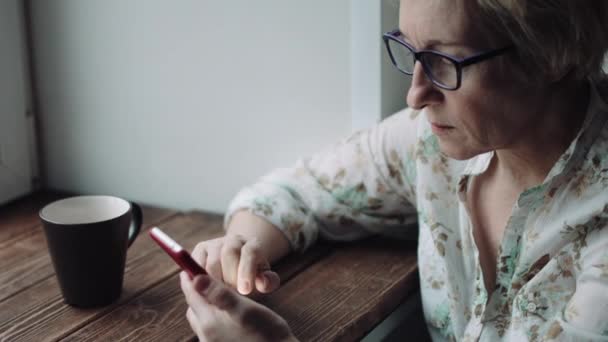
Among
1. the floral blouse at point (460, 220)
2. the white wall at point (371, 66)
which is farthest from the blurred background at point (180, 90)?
the floral blouse at point (460, 220)

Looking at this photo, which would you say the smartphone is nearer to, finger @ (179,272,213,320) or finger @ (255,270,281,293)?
finger @ (179,272,213,320)

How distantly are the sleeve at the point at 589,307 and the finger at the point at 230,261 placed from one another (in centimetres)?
40

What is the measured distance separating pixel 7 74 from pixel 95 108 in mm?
173

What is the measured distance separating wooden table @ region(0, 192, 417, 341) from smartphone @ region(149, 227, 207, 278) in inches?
4.7

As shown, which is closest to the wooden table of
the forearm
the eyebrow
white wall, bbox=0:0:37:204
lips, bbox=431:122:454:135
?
the forearm

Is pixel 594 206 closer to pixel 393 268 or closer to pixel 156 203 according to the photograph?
pixel 393 268

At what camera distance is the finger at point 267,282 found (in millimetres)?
1000

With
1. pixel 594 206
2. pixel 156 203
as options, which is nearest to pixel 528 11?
pixel 594 206

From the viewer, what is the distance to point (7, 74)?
57.4 inches

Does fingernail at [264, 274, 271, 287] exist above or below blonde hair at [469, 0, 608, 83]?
below

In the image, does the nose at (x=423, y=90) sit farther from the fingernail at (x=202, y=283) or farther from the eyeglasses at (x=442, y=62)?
the fingernail at (x=202, y=283)

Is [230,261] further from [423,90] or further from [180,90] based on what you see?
[180,90]

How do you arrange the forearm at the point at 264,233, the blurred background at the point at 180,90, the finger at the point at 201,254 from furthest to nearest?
the blurred background at the point at 180,90 < the forearm at the point at 264,233 < the finger at the point at 201,254

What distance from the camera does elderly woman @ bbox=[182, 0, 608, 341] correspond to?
866 mm
